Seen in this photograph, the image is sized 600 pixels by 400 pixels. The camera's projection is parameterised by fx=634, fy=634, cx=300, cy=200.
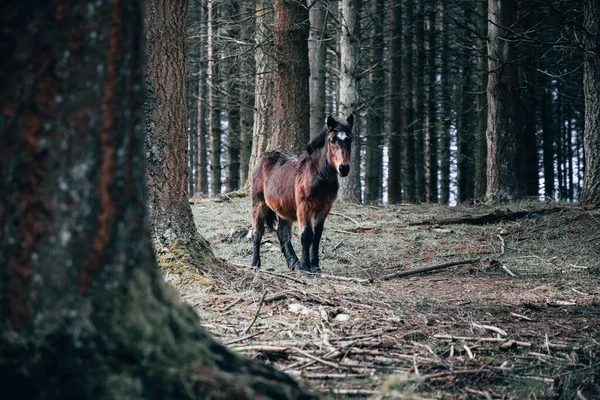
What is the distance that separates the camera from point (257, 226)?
33.5 ft

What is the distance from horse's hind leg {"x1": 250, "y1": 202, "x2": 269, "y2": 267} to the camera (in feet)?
32.4

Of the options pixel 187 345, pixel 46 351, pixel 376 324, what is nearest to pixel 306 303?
pixel 376 324

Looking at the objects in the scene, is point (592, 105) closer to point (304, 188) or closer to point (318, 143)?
point (318, 143)

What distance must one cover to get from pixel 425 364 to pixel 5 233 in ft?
8.33

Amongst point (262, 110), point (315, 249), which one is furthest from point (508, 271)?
point (262, 110)

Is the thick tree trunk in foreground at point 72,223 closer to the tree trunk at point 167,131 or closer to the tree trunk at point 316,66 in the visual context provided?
the tree trunk at point 167,131

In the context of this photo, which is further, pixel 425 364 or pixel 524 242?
pixel 524 242

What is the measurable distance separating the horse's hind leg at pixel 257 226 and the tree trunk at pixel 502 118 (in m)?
7.08

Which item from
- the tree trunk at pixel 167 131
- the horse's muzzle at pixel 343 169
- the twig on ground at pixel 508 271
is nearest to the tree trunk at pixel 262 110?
the horse's muzzle at pixel 343 169

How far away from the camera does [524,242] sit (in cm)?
996

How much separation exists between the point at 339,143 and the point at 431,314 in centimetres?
379

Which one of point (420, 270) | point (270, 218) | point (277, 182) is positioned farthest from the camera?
point (270, 218)

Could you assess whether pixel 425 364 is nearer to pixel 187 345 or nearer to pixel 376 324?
pixel 376 324

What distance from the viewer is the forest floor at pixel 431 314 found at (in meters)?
3.58
